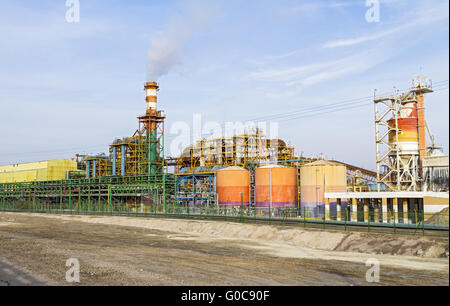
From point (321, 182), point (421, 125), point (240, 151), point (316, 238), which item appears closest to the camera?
point (316, 238)

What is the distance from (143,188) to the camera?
66.1 m

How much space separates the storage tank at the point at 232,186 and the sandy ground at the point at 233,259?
22.1 meters

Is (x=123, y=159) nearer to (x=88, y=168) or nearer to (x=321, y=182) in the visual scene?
A: (x=88, y=168)

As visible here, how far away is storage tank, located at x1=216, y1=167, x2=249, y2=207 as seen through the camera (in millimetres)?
58438

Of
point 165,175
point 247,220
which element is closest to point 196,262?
point 247,220

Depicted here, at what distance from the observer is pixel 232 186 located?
5841 cm

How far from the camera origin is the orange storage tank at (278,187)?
179 feet

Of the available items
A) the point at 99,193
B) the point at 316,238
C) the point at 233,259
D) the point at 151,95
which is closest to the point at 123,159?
the point at 99,193

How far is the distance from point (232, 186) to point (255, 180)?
11.1 ft

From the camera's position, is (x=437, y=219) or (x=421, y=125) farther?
(x=421, y=125)

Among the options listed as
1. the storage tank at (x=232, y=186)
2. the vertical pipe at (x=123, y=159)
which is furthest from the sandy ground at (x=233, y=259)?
the vertical pipe at (x=123, y=159)

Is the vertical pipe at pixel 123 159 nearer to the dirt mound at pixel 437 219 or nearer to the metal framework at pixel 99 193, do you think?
the metal framework at pixel 99 193

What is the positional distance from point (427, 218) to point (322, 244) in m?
7.26
